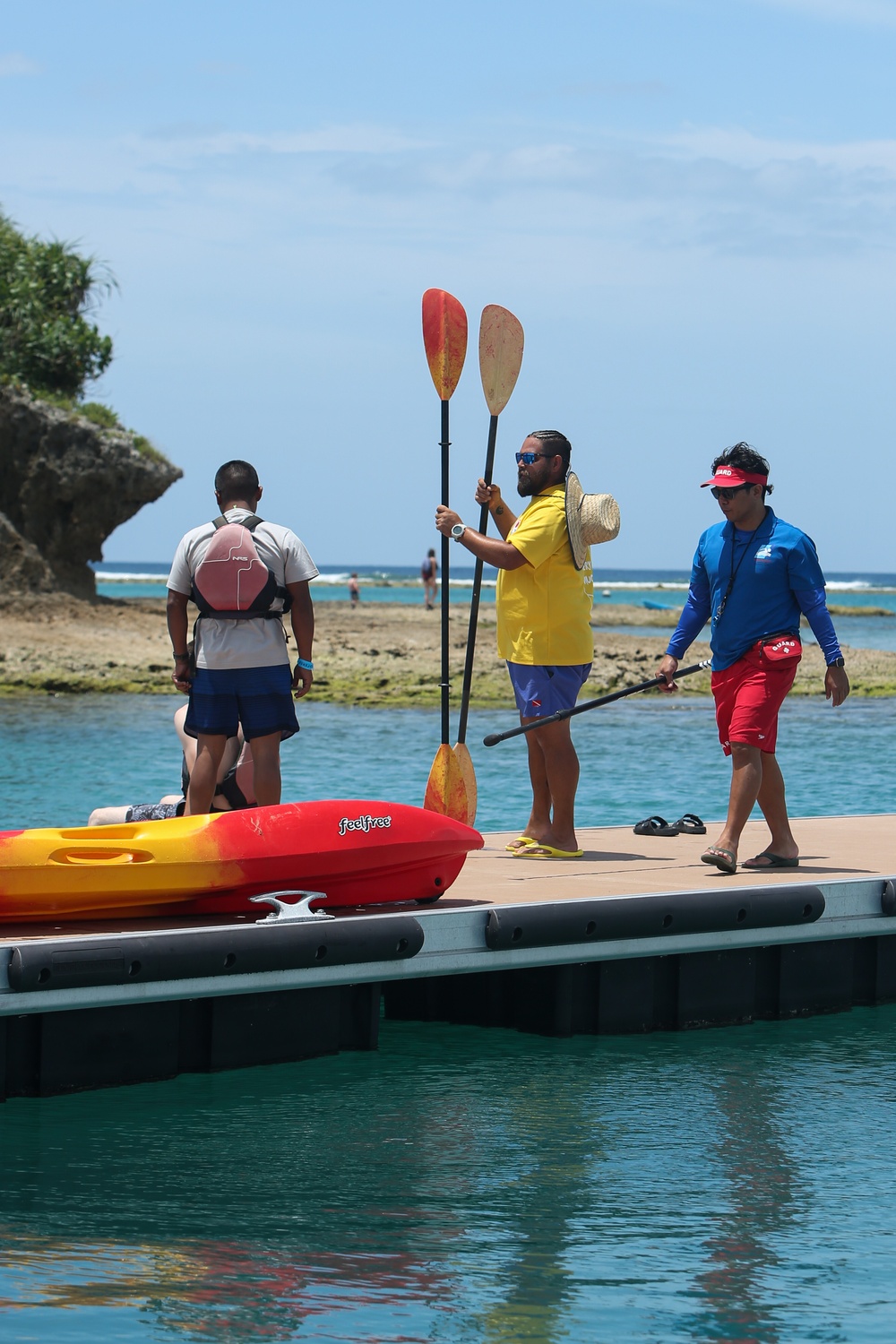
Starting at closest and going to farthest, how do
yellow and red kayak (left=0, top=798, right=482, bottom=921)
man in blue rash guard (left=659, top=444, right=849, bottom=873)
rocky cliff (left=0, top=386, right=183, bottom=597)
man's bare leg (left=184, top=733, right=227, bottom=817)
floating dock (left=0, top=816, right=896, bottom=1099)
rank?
1. floating dock (left=0, top=816, right=896, bottom=1099)
2. yellow and red kayak (left=0, top=798, right=482, bottom=921)
3. man's bare leg (left=184, top=733, right=227, bottom=817)
4. man in blue rash guard (left=659, top=444, right=849, bottom=873)
5. rocky cliff (left=0, top=386, right=183, bottom=597)

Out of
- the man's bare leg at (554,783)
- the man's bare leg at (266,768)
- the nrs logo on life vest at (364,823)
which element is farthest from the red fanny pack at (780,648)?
the man's bare leg at (266,768)

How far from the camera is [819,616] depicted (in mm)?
6785

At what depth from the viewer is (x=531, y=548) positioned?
685 cm

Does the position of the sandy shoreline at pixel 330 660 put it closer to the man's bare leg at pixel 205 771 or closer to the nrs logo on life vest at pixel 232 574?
the man's bare leg at pixel 205 771

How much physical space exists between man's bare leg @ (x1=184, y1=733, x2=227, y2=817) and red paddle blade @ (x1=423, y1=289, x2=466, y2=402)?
2125mm

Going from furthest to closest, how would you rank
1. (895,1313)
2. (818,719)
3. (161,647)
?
(161,647) < (818,719) < (895,1313)

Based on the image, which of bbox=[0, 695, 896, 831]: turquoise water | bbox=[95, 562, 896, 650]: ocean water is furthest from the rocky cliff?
bbox=[95, 562, 896, 650]: ocean water

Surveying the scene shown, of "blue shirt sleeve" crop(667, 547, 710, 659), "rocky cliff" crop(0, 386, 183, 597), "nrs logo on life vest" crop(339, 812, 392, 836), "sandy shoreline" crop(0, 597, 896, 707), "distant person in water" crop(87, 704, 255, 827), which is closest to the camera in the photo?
"nrs logo on life vest" crop(339, 812, 392, 836)

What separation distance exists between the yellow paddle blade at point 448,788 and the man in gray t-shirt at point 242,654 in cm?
100

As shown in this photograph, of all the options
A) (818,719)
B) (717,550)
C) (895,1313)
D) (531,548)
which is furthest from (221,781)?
(818,719)

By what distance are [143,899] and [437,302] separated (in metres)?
3.30

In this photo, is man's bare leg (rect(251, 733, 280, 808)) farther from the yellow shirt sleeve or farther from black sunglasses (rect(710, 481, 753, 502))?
black sunglasses (rect(710, 481, 753, 502))

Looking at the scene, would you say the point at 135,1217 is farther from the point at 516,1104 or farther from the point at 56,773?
the point at 56,773

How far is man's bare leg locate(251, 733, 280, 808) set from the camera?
639 centimetres
